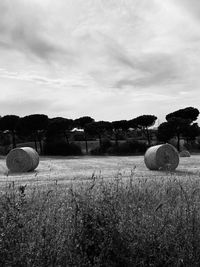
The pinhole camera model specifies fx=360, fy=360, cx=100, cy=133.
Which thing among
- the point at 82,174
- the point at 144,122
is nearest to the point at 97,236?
the point at 82,174

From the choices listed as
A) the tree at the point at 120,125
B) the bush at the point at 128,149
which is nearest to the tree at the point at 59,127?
the tree at the point at 120,125

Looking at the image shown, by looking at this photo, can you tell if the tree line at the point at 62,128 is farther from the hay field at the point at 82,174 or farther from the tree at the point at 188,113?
the hay field at the point at 82,174

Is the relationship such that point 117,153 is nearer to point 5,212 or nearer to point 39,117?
point 39,117

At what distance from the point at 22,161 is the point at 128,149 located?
18.9 m

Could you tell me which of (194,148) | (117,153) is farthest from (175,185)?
(194,148)

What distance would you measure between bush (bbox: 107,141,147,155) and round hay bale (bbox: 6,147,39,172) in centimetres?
1771

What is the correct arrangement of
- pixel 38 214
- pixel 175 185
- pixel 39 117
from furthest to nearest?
1. pixel 39 117
2. pixel 175 185
3. pixel 38 214

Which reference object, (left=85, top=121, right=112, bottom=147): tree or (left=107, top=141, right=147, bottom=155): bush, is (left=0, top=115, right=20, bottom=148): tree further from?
(left=107, top=141, right=147, bottom=155): bush

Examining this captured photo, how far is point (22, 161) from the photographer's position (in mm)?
17234

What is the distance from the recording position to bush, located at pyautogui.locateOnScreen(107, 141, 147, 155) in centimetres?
3491

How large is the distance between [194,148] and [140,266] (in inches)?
1465

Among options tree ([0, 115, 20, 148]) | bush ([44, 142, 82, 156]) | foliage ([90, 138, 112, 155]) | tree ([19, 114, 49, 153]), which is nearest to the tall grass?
bush ([44, 142, 82, 156])

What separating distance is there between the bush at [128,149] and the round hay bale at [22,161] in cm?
1771

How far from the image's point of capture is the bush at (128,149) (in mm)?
34906
